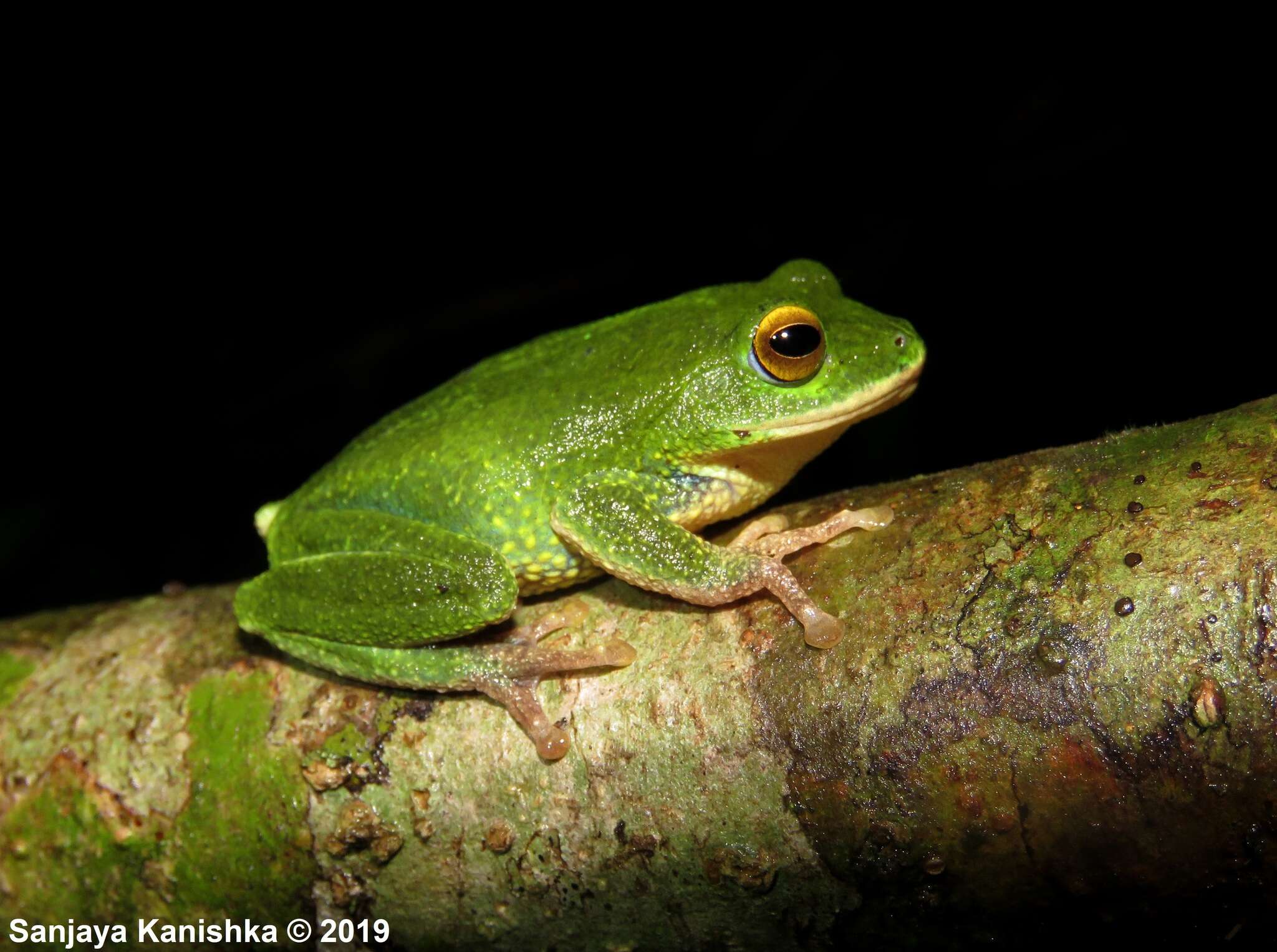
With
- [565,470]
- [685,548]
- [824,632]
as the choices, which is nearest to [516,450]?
[565,470]

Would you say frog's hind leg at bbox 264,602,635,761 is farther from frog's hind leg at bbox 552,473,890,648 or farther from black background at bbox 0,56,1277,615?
black background at bbox 0,56,1277,615

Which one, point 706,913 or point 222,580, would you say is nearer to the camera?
point 706,913

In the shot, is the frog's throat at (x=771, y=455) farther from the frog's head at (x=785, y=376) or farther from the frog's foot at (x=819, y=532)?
the frog's foot at (x=819, y=532)

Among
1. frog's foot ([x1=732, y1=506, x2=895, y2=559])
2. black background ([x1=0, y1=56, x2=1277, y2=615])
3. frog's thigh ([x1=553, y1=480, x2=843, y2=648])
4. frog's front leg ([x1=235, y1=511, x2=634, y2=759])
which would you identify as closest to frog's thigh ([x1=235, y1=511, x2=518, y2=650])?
frog's front leg ([x1=235, y1=511, x2=634, y2=759])

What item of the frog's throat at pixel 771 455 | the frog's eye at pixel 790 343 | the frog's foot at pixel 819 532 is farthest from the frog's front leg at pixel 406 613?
the frog's eye at pixel 790 343

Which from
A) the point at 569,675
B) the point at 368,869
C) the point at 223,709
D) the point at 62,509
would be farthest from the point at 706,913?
the point at 62,509

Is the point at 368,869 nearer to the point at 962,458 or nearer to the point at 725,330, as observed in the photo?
the point at 725,330

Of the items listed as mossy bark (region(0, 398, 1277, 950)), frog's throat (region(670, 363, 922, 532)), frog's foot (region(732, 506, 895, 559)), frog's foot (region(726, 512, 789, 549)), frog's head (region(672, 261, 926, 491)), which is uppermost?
frog's head (region(672, 261, 926, 491))
